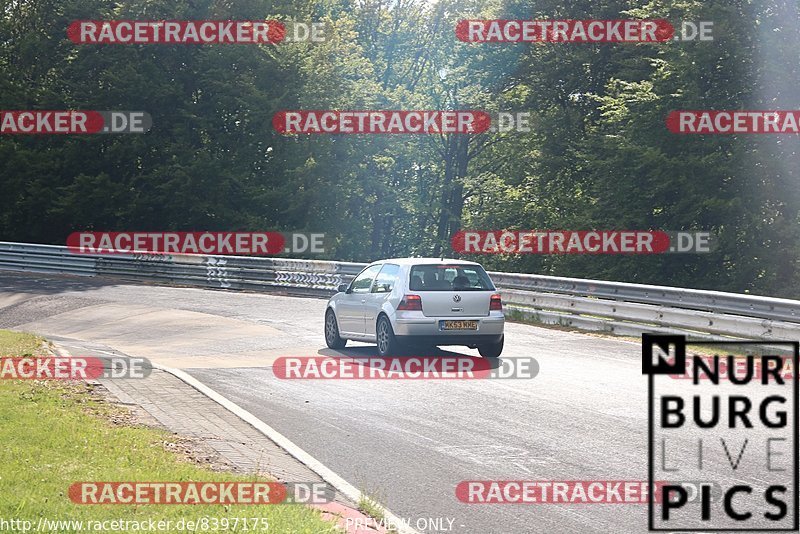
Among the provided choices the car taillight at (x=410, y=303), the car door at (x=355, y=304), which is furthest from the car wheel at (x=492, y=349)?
the car door at (x=355, y=304)

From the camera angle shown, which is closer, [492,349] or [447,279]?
[492,349]

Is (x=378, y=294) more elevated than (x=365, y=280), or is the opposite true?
(x=365, y=280)

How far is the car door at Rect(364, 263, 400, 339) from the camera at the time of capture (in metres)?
17.9

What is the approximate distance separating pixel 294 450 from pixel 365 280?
905 cm

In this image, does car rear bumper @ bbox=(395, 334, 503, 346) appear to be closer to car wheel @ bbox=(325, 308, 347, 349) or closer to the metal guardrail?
car wheel @ bbox=(325, 308, 347, 349)

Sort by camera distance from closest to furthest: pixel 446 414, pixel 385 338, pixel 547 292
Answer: pixel 446 414, pixel 385 338, pixel 547 292

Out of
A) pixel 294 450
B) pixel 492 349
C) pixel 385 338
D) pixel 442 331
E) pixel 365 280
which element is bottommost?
pixel 294 450

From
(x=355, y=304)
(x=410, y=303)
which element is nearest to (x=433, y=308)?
(x=410, y=303)

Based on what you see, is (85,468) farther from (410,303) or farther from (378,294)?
(378,294)

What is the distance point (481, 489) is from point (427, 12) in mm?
68896

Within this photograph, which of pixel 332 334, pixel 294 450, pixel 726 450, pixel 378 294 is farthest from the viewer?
pixel 332 334

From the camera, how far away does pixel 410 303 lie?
56.6ft

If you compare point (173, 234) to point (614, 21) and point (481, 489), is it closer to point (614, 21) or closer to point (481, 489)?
point (614, 21)

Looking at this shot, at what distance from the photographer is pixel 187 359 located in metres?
18.5
